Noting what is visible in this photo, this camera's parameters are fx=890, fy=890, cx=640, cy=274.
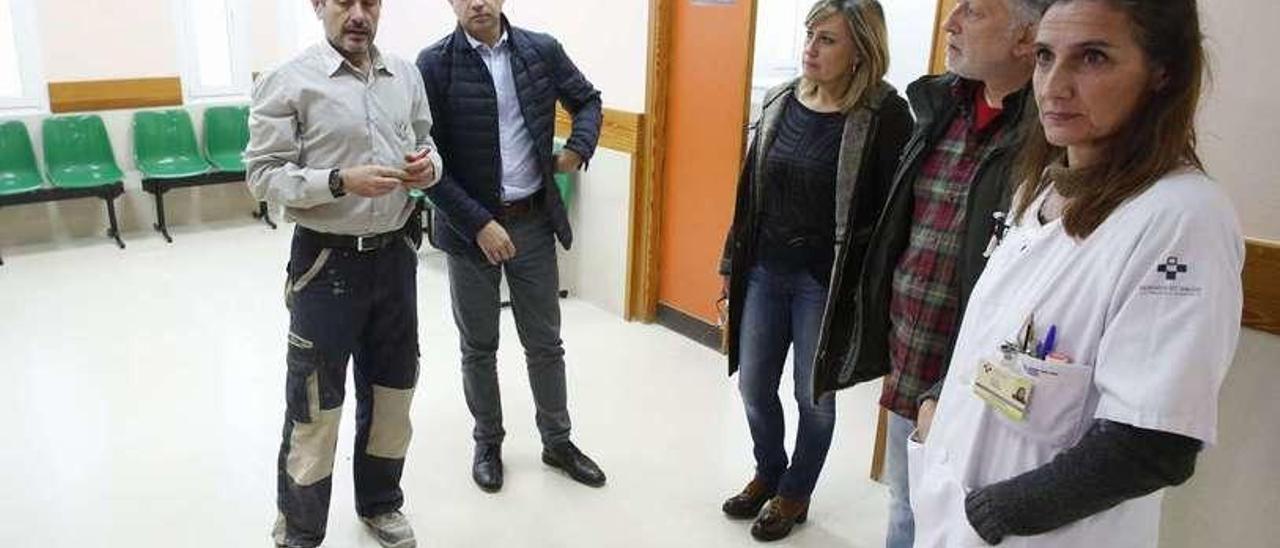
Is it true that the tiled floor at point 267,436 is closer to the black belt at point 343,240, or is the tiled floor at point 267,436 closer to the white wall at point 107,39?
the black belt at point 343,240

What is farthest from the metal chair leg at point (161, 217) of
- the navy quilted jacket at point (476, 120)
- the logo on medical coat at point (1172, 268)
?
the logo on medical coat at point (1172, 268)

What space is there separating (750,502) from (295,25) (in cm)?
504

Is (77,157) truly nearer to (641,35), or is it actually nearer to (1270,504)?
(641,35)

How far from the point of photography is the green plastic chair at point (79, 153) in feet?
16.7

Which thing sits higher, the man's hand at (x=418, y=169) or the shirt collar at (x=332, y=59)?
the shirt collar at (x=332, y=59)

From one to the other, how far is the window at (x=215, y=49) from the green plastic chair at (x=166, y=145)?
0.32 meters

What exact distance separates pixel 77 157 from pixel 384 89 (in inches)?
163

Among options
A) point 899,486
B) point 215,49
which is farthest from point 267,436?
point 215,49

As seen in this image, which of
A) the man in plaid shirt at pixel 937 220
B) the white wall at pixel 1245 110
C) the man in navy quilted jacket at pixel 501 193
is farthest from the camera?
the man in navy quilted jacket at pixel 501 193

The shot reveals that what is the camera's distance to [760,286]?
230 cm

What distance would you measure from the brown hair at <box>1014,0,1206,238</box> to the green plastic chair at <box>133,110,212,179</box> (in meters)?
5.39

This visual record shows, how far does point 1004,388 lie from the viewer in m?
1.11

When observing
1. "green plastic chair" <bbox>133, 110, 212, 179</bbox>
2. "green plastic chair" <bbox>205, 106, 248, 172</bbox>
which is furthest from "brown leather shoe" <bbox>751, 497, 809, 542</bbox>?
"green plastic chair" <bbox>205, 106, 248, 172</bbox>

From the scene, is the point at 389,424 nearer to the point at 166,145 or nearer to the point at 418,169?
the point at 418,169
